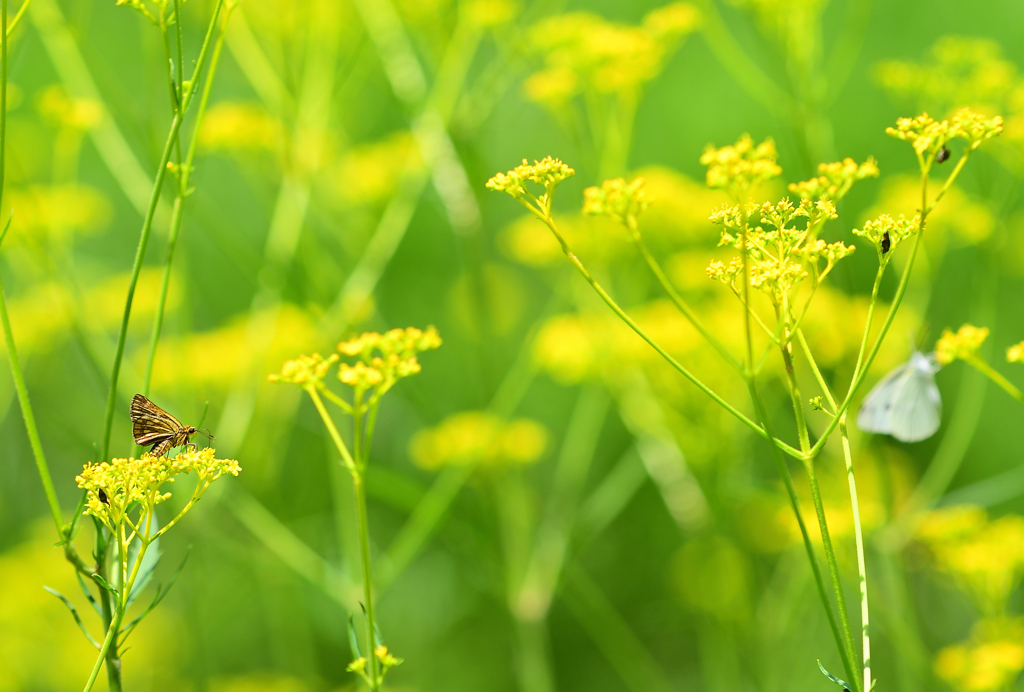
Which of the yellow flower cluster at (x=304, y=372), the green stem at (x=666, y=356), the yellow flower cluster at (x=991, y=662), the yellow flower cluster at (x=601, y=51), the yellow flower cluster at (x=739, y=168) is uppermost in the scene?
the yellow flower cluster at (x=601, y=51)

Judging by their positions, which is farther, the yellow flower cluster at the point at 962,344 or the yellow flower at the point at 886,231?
the yellow flower cluster at the point at 962,344

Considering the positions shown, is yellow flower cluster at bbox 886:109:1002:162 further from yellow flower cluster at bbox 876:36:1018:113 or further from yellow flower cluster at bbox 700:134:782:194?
yellow flower cluster at bbox 876:36:1018:113

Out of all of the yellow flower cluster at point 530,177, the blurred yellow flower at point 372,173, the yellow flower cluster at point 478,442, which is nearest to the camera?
the yellow flower cluster at point 530,177

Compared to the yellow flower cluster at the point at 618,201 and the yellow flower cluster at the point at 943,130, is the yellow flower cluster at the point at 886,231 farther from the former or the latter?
the yellow flower cluster at the point at 618,201

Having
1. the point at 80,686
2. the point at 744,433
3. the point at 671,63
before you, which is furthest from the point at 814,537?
the point at 671,63

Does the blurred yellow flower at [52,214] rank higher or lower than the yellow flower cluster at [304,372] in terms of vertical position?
higher

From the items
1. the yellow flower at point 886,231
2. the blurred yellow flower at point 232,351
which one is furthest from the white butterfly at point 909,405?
the blurred yellow flower at point 232,351

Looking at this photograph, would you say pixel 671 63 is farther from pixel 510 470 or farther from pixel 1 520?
pixel 1 520

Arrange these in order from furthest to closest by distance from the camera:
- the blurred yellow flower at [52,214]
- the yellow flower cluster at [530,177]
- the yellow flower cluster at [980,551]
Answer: the blurred yellow flower at [52,214]
the yellow flower cluster at [980,551]
the yellow flower cluster at [530,177]
